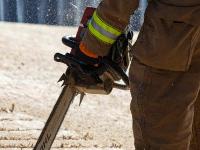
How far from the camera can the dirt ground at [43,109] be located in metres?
4.47

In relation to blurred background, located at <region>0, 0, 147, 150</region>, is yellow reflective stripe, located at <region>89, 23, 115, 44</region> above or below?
above

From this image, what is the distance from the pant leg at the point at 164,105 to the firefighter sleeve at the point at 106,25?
20cm

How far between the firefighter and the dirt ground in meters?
2.08

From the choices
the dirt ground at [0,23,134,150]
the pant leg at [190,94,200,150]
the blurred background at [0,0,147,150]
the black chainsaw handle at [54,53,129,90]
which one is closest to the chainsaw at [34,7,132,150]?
the black chainsaw handle at [54,53,129,90]

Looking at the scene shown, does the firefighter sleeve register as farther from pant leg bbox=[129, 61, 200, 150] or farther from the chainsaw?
pant leg bbox=[129, 61, 200, 150]

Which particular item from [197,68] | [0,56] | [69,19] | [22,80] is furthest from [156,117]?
[69,19]

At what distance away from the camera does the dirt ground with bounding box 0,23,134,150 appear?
4469mm

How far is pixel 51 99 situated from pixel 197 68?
138 inches

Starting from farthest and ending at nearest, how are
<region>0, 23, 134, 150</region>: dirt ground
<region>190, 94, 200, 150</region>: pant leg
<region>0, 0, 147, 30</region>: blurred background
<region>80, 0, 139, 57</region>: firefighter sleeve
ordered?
<region>0, 0, 147, 30</region>: blurred background → <region>0, 23, 134, 150</region>: dirt ground → <region>190, 94, 200, 150</region>: pant leg → <region>80, 0, 139, 57</region>: firefighter sleeve

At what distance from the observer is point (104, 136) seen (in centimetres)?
475

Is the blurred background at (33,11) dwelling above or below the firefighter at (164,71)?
below

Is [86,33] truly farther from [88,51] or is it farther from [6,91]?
[6,91]

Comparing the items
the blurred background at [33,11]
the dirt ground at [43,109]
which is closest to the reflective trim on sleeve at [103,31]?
the dirt ground at [43,109]

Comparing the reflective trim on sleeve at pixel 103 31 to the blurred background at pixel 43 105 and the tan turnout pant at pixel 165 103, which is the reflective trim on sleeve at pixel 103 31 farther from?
the blurred background at pixel 43 105
